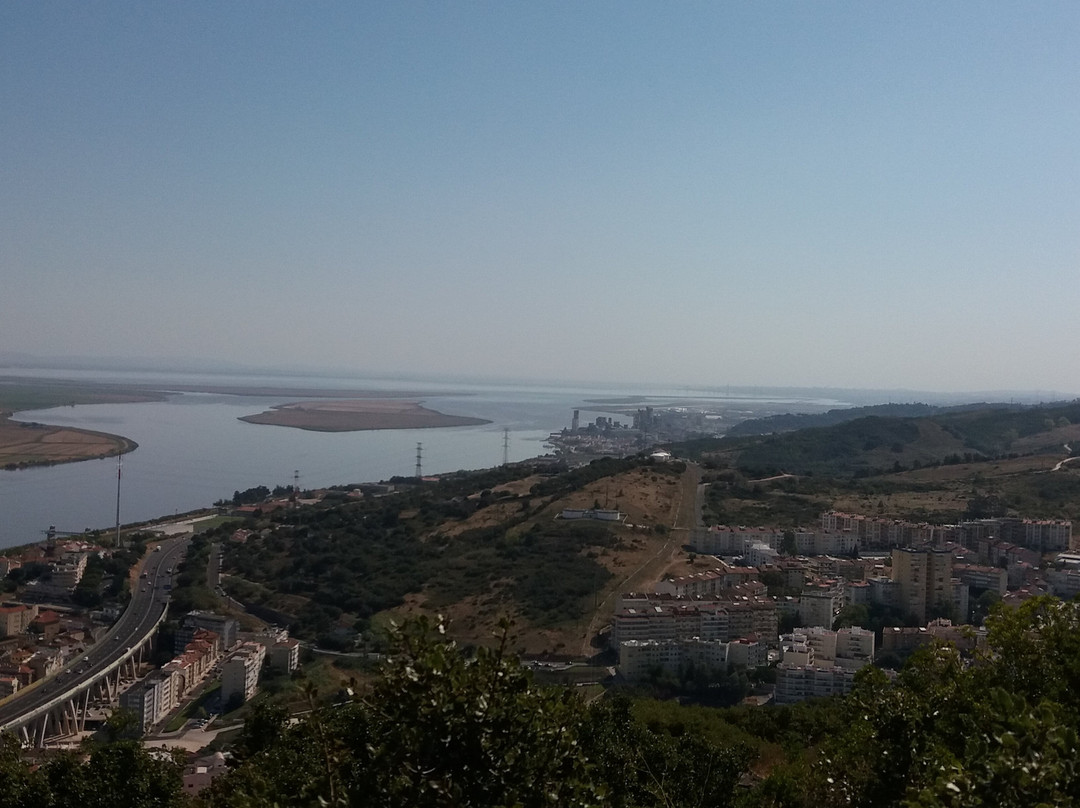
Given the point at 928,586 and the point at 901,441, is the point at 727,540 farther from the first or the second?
the point at 901,441

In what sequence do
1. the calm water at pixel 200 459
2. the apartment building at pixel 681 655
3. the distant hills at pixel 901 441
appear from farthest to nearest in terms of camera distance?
the distant hills at pixel 901 441 < the calm water at pixel 200 459 < the apartment building at pixel 681 655

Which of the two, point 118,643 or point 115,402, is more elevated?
point 115,402

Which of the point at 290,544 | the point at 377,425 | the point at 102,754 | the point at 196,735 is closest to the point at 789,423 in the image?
the point at 377,425

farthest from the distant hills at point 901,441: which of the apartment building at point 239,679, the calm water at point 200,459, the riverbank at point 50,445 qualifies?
the riverbank at point 50,445

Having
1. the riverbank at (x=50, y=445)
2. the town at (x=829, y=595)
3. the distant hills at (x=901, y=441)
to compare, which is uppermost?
the distant hills at (x=901, y=441)

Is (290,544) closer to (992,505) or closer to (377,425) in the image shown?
(992,505)

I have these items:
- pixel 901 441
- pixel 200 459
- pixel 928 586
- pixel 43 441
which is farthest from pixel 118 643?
pixel 901 441

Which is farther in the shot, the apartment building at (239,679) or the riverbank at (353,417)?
the riverbank at (353,417)

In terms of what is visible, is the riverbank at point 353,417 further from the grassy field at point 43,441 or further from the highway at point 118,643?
the highway at point 118,643
